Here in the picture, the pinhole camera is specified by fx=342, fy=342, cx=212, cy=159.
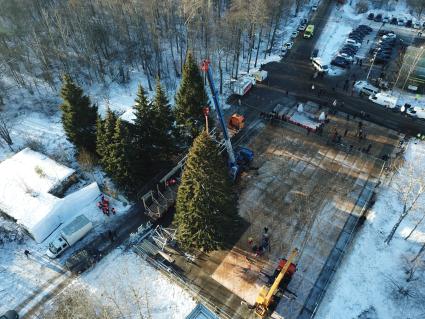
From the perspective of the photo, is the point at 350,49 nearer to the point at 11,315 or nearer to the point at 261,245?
the point at 261,245

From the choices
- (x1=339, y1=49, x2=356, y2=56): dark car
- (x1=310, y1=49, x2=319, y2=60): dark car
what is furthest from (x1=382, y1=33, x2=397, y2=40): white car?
(x1=310, y1=49, x2=319, y2=60): dark car

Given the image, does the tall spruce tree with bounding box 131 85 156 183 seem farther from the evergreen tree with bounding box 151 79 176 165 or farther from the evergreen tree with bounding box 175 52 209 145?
the evergreen tree with bounding box 175 52 209 145

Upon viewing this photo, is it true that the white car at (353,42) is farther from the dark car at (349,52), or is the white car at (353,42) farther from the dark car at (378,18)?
the dark car at (378,18)

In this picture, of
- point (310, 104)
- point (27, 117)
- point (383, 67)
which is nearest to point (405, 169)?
point (310, 104)

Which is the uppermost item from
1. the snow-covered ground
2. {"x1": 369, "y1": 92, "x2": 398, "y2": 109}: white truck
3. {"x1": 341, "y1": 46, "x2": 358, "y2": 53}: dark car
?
{"x1": 341, "y1": 46, "x2": 358, "y2": 53}: dark car

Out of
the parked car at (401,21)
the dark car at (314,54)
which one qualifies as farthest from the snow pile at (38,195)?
the parked car at (401,21)

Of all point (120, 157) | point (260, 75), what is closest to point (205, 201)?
point (120, 157)
